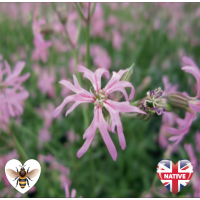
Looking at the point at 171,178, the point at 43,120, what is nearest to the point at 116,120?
the point at 171,178

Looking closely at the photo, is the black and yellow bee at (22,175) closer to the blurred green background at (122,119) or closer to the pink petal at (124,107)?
the blurred green background at (122,119)

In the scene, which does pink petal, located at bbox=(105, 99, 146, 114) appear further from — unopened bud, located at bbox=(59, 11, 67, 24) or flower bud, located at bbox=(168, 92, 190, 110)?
unopened bud, located at bbox=(59, 11, 67, 24)

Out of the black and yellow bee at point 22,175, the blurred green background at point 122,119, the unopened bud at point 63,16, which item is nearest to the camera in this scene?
the black and yellow bee at point 22,175

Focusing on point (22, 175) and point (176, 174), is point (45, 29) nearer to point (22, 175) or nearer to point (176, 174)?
point (22, 175)

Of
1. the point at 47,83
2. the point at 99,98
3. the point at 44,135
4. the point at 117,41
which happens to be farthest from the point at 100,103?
the point at 117,41

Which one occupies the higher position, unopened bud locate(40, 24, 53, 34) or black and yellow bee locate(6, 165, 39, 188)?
unopened bud locate(40, 24, 53, 34)

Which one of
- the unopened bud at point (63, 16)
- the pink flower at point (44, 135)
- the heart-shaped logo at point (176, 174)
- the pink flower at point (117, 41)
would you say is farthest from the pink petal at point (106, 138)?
the pink flower at point (117, 41)

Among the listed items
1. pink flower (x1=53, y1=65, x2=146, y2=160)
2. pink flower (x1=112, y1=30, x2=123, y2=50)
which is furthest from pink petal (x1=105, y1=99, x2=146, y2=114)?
pink flower (x1=112, y1=30, x2=123, y2=50)

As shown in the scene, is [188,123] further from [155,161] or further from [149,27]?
[149,27]
